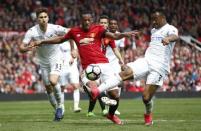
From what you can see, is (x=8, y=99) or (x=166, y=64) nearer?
(x=166, y=64)

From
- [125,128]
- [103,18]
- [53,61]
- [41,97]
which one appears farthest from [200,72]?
[125,128]

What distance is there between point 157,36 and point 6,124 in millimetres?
3837

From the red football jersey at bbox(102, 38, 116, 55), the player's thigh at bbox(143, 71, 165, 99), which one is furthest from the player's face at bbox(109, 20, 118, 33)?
the player's thigh at bbox(143, 71, 165, 99)

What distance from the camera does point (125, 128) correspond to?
1400 cm

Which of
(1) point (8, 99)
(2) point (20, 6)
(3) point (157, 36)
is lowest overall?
(1) point (8, 99)

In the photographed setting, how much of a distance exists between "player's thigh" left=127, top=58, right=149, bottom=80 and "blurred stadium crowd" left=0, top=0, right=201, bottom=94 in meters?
18.3

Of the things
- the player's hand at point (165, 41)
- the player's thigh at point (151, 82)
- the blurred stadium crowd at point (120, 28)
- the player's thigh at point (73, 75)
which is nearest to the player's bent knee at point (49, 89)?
the player's thigh at point (151, 82)

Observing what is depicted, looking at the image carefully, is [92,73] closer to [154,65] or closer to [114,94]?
[114,94]

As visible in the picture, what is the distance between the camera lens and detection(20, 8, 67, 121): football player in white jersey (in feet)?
54.1

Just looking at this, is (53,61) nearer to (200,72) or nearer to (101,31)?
(101,31)

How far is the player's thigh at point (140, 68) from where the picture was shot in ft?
48.9

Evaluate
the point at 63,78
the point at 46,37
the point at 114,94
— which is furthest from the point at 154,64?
the point at 63,78

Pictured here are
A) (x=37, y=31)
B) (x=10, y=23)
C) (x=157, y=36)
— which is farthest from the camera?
(x=10, y=23)

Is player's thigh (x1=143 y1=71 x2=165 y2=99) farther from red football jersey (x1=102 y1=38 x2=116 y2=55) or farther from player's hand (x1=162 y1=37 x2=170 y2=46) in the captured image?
red football jersey (x1=102 y1=38 x2=116 y2=55)
